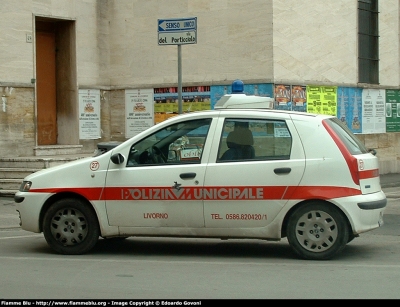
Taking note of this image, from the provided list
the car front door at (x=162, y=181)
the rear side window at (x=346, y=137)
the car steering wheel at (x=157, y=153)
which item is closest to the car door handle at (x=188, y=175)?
the car front door at (x=162, y=181)

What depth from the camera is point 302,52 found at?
17.2m

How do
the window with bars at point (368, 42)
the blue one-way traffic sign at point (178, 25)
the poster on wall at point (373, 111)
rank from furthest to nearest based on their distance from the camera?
the window with bars at point (368, 42) → the poster on wall at point (373, 111) → the blue one-way traffic sign at point (178, 25)

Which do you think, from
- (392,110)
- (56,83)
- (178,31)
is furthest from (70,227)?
(392,110)

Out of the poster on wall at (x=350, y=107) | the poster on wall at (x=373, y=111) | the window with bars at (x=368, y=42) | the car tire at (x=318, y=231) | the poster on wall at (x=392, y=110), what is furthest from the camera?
the poster on wall at (x=392, y=110)

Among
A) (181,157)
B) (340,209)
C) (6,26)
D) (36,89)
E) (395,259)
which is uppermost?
(6,26)

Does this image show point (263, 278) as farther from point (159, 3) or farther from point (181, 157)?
point (159, 3)

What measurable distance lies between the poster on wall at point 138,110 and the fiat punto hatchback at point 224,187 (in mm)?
9321

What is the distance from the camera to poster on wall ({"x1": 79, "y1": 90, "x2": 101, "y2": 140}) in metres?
18.0

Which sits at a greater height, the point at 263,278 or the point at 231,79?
the point at 231,79

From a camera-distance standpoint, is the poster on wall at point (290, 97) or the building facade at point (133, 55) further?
the poster on wall at point (290, 97)

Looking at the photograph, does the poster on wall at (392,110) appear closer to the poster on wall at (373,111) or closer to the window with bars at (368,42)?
the poster on wall at (373,111)

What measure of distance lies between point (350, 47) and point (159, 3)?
4.98 metres

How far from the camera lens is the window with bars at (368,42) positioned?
65.4ft

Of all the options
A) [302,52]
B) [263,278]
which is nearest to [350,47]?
[302,52]
